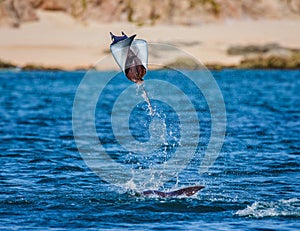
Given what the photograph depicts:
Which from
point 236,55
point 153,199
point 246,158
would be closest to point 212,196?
point 153,199

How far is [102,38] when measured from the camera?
348 feet

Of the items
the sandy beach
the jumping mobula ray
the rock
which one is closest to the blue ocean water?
the jumping mobula ray

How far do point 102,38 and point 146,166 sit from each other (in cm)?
8371

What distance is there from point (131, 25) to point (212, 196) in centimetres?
9196

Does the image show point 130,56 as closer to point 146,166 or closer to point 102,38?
point 146,166

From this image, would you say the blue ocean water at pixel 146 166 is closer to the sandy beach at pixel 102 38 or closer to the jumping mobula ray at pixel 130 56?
the jumping mobula ray at pixel 130 56

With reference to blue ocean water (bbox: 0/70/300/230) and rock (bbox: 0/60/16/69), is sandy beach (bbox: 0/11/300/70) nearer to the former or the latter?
rock (bbox: 0/60/16/69)

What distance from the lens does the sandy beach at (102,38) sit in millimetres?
92438

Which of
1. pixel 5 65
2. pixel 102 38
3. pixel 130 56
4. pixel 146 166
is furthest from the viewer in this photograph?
pixel 102 38

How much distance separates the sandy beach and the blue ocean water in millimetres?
54130

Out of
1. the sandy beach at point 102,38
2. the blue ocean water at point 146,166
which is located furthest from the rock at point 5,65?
the blue ocean water at point 146,166

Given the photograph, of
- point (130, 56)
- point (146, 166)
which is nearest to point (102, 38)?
point (146, 166)

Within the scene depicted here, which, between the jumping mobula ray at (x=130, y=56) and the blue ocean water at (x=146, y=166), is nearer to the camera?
the blue ocean water at (x=146, y=166)

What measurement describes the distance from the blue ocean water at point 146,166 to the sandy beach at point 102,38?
54130mm
